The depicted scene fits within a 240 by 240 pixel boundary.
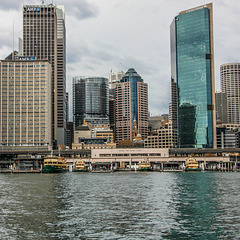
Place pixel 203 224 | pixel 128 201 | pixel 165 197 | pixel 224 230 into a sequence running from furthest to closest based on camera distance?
pixel 165 197
pixel 128 201
pixel 203 224
pixel 224 230

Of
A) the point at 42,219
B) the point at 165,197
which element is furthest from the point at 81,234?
the point at 165,197

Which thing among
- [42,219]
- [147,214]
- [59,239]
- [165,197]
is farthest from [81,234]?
[165,197]

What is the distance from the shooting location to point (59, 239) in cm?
5025

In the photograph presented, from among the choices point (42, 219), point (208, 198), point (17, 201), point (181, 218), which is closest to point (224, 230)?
point (181, 218)

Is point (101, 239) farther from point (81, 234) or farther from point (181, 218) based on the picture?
point (181, 218)

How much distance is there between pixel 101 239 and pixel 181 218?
16834 millimetres

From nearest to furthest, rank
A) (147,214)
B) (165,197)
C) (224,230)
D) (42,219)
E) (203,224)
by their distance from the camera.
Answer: (224,230) < (203,224) < (42,219) < (147,214) < (165,197)

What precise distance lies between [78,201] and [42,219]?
20916 mm

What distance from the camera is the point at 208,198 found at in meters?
86.5

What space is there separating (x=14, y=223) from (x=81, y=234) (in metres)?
12.1

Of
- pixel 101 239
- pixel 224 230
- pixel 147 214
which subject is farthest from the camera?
pixel 147 214

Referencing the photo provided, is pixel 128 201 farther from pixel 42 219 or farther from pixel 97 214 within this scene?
pixel 42 219

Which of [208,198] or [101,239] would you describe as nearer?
[101,239]

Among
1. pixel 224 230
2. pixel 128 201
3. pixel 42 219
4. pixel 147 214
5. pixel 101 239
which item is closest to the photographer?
pixel 101 239
